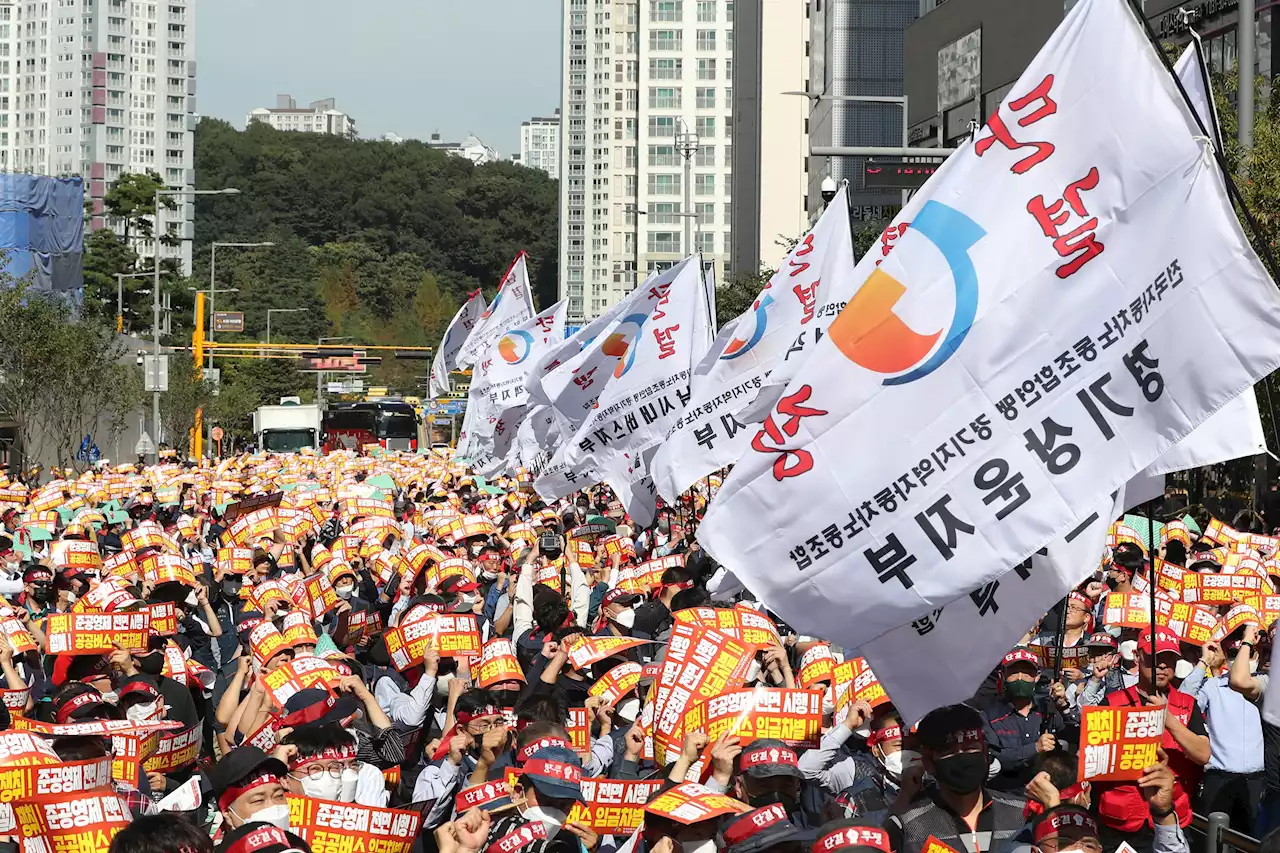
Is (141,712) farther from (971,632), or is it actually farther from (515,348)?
(515,348)

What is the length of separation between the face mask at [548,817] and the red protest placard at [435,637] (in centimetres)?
317

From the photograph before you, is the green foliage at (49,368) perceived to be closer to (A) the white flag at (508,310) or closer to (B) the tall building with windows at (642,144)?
(A) the white flag at (508,310)

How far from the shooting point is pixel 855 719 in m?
7.70

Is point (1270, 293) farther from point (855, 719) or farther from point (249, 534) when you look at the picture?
point (249, 534)

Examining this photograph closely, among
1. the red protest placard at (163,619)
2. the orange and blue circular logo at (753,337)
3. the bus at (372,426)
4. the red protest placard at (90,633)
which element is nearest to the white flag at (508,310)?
the orange and blue circular logo at (753,337)

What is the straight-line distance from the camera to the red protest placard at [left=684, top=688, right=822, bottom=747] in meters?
7.13

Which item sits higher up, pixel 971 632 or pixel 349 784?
pixel 971 632

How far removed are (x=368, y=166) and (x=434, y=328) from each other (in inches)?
946

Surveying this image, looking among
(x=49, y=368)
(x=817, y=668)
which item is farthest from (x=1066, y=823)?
(x=49, y=368)

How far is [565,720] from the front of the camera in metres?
8.16

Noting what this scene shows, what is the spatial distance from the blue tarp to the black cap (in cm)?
6024

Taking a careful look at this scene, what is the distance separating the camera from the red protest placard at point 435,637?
9.80 meters

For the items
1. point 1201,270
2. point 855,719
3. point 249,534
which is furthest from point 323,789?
point 249,534

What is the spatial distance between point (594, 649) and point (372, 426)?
6064 cm
